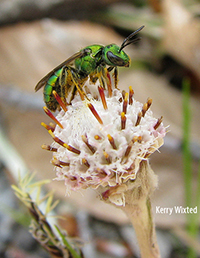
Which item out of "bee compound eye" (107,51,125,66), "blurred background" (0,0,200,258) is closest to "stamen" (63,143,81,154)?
"bee compound eye" (107,51,125,66)

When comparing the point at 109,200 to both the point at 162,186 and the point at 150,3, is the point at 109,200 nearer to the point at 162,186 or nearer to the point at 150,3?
the point at 162,186

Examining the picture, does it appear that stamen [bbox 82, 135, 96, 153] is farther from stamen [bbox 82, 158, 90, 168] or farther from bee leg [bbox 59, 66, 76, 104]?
bee leg [bbox 59, 66, 76, 104]

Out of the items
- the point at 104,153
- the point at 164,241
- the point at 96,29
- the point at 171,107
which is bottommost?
the point at 164,241

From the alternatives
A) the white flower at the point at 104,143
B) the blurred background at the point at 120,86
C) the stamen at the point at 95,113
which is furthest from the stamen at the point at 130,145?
the blurred background at the point at 120,86

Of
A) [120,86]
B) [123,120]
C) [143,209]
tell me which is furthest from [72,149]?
[120,86]

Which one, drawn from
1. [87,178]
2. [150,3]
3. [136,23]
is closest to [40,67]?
[136,23]

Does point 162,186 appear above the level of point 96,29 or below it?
below

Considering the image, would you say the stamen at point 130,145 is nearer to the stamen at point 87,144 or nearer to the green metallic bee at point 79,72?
the stamen at point 87,144

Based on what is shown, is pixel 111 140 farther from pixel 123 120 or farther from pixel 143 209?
pixel 143 209
